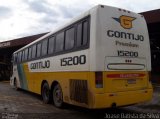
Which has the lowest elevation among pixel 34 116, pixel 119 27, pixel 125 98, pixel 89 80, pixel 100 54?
pixel 34 116

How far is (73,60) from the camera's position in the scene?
9.41 m

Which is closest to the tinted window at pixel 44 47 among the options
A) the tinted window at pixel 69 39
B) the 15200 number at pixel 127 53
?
the tinted window at pixel 69 39

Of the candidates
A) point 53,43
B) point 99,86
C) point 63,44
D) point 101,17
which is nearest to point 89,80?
point 99,86

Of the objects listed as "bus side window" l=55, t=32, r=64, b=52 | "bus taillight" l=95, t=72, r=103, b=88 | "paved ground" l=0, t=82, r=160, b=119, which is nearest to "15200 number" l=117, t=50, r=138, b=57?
"bus taillight" l=95, t=72, r=103, b=88

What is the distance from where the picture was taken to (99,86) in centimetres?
816

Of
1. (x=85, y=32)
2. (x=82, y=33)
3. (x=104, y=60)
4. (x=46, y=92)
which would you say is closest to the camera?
(x=104, y=60)

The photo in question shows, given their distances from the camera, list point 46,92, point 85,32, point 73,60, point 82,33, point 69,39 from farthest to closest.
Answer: point 46,92 → point 69,39 → point 73,60 → point 82,33 → point 85,32

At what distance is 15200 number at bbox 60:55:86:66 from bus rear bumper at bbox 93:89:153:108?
48.7 inches

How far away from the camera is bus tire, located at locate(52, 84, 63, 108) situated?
10.6m

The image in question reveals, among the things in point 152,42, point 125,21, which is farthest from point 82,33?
point 152,42

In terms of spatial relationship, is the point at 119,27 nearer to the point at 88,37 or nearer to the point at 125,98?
the point at 88,37

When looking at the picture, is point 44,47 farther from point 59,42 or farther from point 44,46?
point 59,42

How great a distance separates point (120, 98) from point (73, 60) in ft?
6.49

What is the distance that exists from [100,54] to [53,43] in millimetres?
3857
